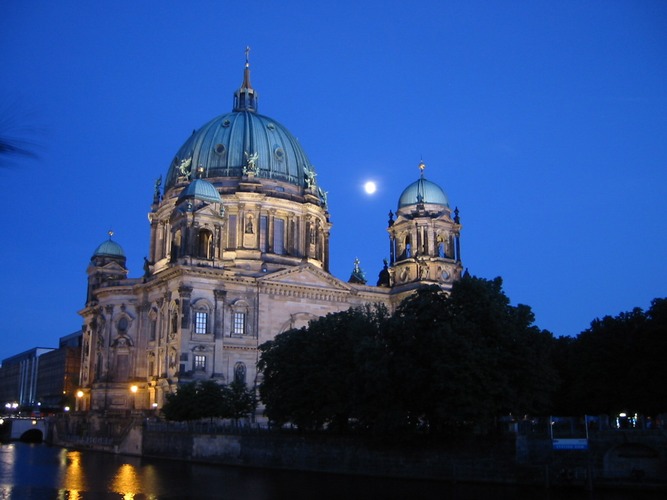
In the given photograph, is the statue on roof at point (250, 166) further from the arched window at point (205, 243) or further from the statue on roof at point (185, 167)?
the arched window at point (205, 243)

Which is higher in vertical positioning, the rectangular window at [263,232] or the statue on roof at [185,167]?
the statue on roof at [185,167]

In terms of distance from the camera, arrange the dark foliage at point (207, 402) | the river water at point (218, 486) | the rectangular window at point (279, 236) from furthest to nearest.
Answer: the rectangular window at point (279, 236) → the dark foliage at point (207, 402) → the river water at point (218, 486)

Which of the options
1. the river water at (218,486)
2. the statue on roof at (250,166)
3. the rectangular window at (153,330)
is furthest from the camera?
the statue on roof at (250,166)

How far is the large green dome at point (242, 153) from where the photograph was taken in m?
91.0

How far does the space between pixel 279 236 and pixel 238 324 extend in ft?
51.5


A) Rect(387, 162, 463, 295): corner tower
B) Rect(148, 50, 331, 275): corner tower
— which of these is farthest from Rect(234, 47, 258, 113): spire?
Rect(387, 162, 463, 295): corner tower

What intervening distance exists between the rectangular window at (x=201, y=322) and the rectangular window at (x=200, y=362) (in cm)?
242

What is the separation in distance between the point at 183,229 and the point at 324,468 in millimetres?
34066

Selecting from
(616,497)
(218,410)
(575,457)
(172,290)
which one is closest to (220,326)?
(172,290)

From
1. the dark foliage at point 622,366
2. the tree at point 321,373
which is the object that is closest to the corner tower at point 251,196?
the tree at point 321,373

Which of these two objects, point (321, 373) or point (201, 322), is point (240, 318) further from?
point (321, 373)

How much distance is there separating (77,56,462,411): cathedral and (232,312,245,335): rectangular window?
109 millimetres

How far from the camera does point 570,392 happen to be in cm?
5922

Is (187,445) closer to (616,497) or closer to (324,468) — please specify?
(324,468)
